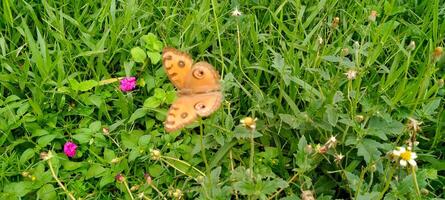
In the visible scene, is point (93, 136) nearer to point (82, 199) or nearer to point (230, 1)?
point (82, 199)

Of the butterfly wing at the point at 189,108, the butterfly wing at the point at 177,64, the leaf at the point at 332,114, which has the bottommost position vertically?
the leaf at the point at 332,114

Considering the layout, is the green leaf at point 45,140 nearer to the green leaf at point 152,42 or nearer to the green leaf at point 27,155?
the green leaf at point 27,155

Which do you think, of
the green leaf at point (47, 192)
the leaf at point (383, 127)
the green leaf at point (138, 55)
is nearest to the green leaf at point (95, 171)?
the green leaf at point (47, 192)

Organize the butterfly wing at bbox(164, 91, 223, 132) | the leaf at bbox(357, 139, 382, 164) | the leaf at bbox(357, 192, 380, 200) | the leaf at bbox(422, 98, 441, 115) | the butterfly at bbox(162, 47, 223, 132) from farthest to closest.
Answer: the leaf at bbox(422, 98, 441, 115) < the leaf at bbox(357, 139, 382, 164) < the leaf at bbox(357, 192, 380, 200) < the butterfly at bbox(162, 47, 223, 132) < the butterfly wing at bbox(164, 91, 223, 132)

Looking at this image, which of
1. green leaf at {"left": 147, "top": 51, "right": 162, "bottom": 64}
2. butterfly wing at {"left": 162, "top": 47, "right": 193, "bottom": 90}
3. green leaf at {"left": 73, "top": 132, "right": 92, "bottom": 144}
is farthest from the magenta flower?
butterfly wing at {"left": 162, "top": 47, "right": 193, "bottom": 90}

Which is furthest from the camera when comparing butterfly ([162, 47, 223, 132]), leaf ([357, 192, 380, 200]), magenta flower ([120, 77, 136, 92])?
magenta flower ([120, 77, 136, 92])

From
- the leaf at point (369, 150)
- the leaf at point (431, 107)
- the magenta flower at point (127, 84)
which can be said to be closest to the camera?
the leaf at point (369, 150)

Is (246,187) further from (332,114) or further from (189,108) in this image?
(332,114)

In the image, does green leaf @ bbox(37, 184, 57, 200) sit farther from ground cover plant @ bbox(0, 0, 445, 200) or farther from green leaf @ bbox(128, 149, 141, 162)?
green leaf @ bbox(128, 149, 141, 162)

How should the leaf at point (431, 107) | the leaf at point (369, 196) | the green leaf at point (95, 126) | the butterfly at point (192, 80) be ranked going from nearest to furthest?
the butterfly at point (192, 80), the leaf at point (369, 196), the leaf at point (431, 107), the green leaf at point (95, 126)
